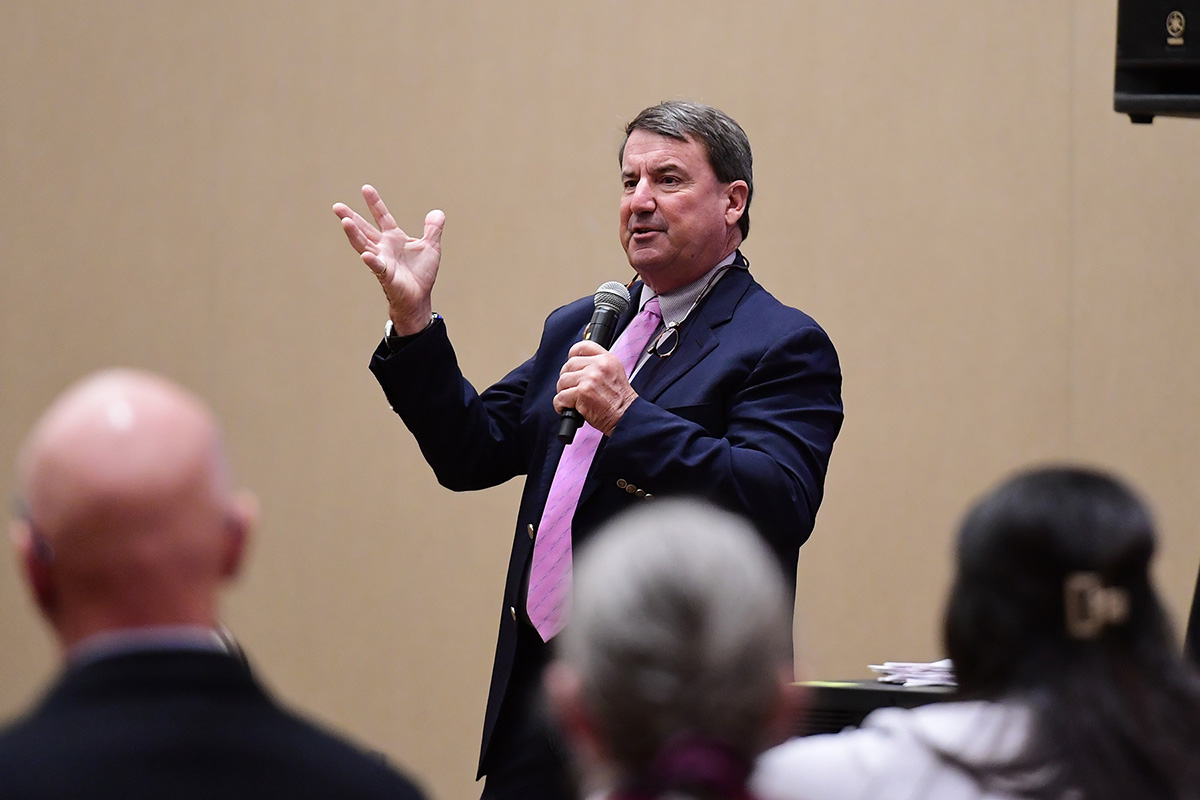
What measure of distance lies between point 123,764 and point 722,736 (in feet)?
1.33

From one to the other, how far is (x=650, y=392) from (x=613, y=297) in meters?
0.19

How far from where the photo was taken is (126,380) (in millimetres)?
1162

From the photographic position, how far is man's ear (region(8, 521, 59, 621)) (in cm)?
110

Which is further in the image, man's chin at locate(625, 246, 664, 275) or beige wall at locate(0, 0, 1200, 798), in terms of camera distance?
beige wall at locate(0, 0, 1200, 798)

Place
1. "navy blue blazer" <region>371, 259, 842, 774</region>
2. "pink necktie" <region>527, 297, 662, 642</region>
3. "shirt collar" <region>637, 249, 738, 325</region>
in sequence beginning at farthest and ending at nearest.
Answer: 1. "shirt collar" <region>637, 249, 738, 325</region>
2. "pink necktie" <region>527, 297, 662, 642</region>
3. "navy blue blazer" <region>371, 259, 842, 774</region>

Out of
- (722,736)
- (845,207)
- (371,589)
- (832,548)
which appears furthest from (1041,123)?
(722,736)

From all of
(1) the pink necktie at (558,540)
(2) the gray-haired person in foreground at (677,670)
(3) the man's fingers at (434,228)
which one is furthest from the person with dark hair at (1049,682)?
(3) the man's fingers at (434,228)

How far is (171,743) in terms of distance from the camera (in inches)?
41.6

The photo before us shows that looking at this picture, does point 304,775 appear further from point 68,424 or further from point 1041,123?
point 1041,123

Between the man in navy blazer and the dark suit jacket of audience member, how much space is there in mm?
1294

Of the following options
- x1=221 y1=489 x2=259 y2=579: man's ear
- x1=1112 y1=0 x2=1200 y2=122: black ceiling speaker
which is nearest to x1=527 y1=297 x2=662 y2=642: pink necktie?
x1=1112 y1=0 x2=1200 y2=122: black ceiling speaker

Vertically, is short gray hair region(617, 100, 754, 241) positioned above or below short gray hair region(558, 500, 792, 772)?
above

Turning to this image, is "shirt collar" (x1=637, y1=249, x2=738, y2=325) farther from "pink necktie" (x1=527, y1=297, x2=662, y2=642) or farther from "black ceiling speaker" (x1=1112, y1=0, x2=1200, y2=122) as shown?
"black ceiling speaker" (x1=1112, y1=0, x2=1200, y2=122)

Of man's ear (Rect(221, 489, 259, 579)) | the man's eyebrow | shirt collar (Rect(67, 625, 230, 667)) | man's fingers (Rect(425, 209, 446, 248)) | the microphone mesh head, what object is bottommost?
the microphone mesh head
